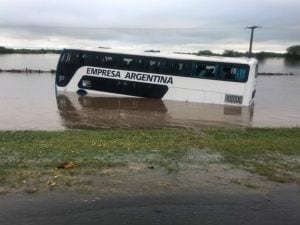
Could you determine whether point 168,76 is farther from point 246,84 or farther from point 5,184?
point 5,184

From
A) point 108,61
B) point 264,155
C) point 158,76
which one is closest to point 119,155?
point 264,155

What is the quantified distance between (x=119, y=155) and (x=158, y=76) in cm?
1975

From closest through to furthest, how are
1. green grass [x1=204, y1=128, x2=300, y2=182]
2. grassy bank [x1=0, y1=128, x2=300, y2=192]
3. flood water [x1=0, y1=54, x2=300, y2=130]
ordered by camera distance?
grassy bank [x1=0, y1=128, x2=300, y2=192], green grass [x1=204, y1=128, x2=300, y2=182], flood water [x1=0, y1=54, x2=300, y2=130]

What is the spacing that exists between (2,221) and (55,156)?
295cm

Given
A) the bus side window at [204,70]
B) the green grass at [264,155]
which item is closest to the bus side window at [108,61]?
the bus side window at [204,70]

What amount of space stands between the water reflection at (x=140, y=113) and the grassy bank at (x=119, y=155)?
25.4 feet

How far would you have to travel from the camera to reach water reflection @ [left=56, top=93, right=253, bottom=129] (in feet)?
62.4

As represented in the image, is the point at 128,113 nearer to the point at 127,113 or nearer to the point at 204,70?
the point at 127,113

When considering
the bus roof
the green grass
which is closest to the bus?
the bus roof

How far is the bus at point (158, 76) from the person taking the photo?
1033 inches

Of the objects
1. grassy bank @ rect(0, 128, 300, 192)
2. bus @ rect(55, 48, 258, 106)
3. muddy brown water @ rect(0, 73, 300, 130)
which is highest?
bus @ rect(55, 48, 258, 106)

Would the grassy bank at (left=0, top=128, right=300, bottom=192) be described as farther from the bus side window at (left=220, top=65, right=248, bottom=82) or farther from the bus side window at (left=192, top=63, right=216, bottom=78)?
the bus side window at (left=192, top=63, right=216, bottom=78)

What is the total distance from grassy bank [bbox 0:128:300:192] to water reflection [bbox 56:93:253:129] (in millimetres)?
7733

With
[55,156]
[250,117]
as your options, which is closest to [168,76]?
[250,117]
